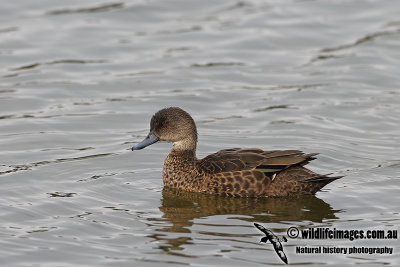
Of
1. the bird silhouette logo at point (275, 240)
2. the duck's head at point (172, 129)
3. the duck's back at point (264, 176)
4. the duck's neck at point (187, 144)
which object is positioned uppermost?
the duck's head at point (172, 129)

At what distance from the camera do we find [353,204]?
33.2 feet

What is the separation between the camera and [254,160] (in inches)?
415

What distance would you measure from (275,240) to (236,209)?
1.32 metres

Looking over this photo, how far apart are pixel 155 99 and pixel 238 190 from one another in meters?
4.52

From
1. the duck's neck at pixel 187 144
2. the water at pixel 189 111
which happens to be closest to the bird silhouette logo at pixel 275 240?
the water at pixel 189 111

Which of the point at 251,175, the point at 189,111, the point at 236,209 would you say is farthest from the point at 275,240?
the point at 189,111

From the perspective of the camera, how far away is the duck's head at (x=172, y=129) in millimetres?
11234

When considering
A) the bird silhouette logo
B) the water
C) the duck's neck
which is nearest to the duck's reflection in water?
the water

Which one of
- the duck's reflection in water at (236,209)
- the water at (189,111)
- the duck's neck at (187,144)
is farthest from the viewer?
the duck's neck at (187,144)

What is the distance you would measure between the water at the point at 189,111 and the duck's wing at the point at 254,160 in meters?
0.37

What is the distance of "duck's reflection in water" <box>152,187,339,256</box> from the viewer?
975 cm

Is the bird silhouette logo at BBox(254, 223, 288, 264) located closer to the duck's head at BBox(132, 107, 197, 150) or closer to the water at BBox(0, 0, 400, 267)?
the water at BBox(0, 0, 400, 267)

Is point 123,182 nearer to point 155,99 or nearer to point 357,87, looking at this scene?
point 155,99

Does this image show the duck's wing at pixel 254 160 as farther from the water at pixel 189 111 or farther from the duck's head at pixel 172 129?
the duck's head at pixel 172 129
